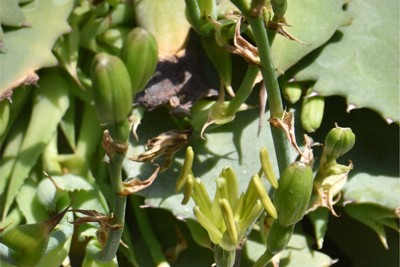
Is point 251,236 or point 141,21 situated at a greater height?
point 141,21

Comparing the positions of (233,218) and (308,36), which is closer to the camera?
(233,218)

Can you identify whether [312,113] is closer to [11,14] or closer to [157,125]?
[157,125]

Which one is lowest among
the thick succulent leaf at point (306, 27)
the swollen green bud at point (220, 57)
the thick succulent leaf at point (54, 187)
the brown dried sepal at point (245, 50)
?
the thick succulent leaf at point (54, 187)

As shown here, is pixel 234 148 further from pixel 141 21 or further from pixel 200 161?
pixel 141 21

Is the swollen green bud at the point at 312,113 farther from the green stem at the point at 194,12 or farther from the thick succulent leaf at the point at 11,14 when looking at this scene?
the thick succulent leaf at the point at 11,14

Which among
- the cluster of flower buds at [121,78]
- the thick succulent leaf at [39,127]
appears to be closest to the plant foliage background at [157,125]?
the thick succulent leaf at [39,127]

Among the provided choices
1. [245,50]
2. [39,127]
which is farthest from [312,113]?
[39,127]

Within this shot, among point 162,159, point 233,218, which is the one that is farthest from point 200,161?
point 233,218
